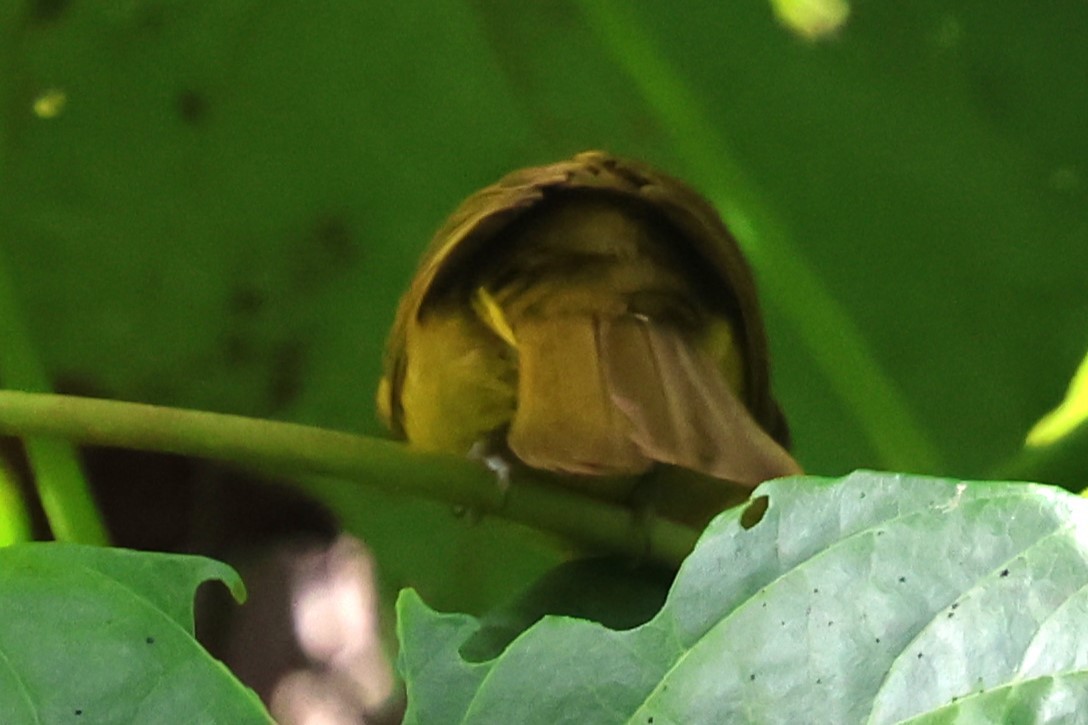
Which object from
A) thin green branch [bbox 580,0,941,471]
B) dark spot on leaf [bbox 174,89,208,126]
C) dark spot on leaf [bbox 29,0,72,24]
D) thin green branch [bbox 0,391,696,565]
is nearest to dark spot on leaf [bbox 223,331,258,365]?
dark spot on leaf [bbox 174,89,208,126]

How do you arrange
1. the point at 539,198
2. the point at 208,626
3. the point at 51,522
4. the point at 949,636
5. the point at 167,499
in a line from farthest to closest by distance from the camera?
the point at 167,499
the point at 208,626
the point at 51,522
the point at 539,198
the point at 949,636

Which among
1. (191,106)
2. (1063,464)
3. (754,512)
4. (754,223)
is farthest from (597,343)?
(191,106)

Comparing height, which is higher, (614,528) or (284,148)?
(284,148)

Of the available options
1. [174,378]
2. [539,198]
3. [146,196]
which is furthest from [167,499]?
[539,198]

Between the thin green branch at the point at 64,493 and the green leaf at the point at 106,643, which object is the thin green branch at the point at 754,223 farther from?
the green leaf at the point at 106,643

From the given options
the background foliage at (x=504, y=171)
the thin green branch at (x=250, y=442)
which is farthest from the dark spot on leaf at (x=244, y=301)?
the thin green branch at (x=250, y=442)

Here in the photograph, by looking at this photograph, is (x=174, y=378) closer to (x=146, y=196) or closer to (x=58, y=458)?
(x=146, y=196)

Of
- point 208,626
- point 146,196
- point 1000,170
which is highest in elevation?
point 146,196
